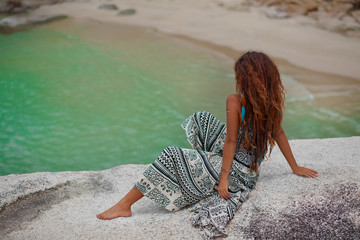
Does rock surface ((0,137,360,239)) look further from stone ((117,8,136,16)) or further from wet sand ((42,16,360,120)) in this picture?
stone ((117,8,136,16))

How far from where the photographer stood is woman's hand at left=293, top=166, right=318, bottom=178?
2798 mm

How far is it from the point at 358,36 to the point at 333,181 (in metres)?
7.26

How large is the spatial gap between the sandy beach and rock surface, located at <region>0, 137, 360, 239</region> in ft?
15.8

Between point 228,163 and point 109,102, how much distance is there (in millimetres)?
3940

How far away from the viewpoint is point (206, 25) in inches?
412

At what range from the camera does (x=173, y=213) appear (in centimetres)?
271

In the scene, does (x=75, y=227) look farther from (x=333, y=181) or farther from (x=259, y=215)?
(x=333, y=181)

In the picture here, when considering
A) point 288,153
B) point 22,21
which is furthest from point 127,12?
point 288,153

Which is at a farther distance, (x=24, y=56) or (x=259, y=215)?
(x=24, y=56)

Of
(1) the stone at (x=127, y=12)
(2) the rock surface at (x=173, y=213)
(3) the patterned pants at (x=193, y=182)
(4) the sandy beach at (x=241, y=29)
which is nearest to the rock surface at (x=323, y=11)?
(4) the sandy beach at (x=241, y=29)

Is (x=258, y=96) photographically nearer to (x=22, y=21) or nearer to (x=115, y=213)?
(x=115, y=213)

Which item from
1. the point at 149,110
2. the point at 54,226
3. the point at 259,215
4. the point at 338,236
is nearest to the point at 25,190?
the point at 54,226

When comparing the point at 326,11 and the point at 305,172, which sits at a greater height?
the point at 326,11

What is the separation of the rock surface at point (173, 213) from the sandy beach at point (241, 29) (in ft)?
15.8
